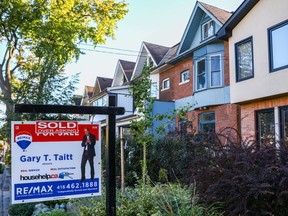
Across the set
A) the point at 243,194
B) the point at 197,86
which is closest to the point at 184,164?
the point at 243,194

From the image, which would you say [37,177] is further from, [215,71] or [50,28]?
[50,28]

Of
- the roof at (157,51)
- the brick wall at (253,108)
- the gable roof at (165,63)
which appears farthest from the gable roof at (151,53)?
the brick wall at (253,108)

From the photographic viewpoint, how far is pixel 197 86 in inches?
666

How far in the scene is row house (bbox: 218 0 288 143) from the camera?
11.7m

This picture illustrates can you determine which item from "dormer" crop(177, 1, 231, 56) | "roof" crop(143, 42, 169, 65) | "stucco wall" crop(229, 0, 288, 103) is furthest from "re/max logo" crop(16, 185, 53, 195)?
"roof" crop(143, 42, 169, 65)

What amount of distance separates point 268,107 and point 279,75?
5.05 feet

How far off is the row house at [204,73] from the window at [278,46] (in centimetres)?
331

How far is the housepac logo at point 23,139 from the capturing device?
11.1 feet

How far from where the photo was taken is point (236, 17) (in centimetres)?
1372

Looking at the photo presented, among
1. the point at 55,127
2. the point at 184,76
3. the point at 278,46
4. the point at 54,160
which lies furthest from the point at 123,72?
the point at 54,160

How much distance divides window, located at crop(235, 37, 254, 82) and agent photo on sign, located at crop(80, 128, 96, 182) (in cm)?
1077

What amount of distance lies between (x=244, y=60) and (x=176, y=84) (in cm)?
652

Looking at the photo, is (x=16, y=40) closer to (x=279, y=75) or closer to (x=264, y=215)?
(x=279, y=75)

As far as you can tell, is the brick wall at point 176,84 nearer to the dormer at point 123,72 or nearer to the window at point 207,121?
the window at point 207,121
